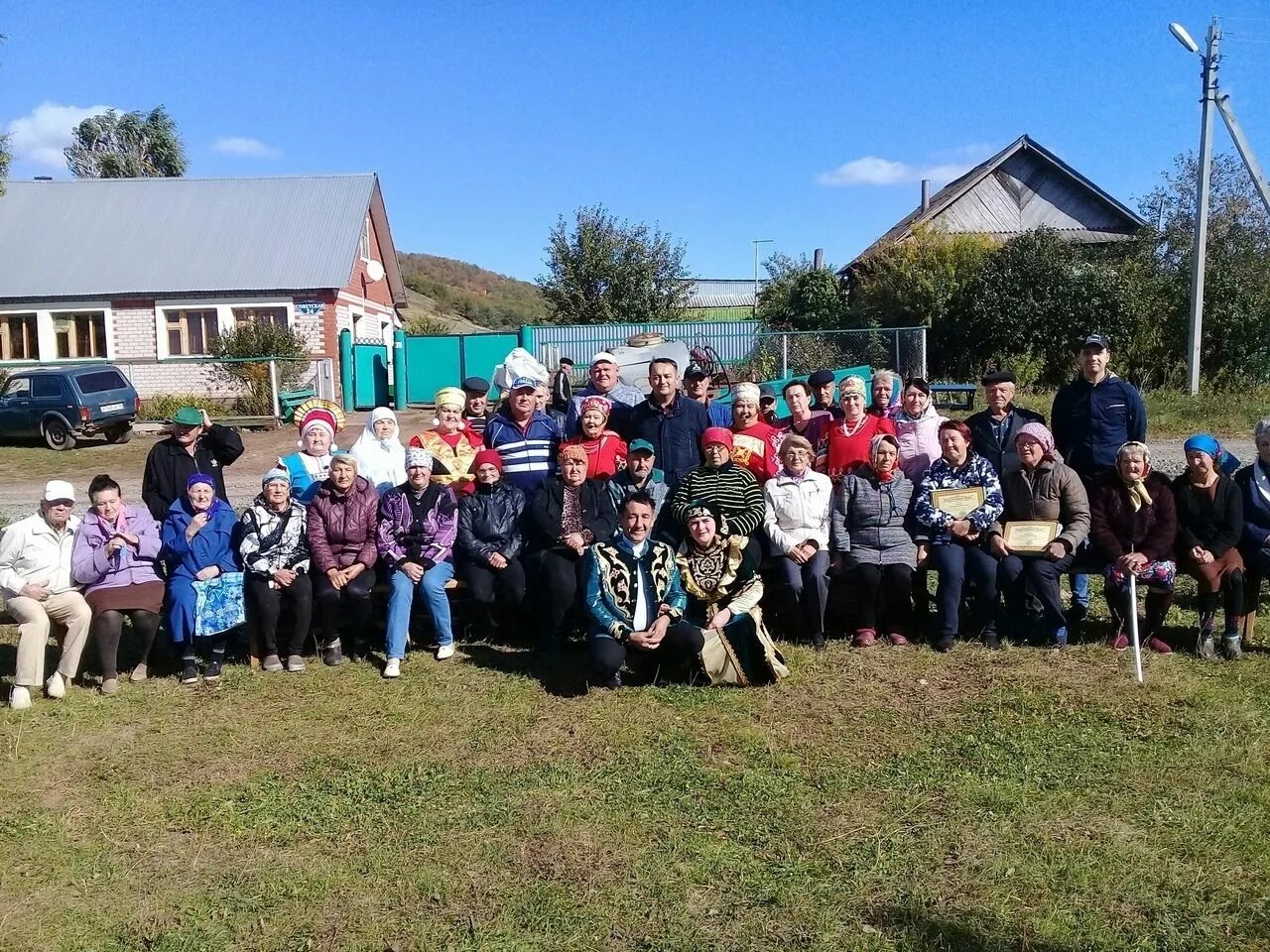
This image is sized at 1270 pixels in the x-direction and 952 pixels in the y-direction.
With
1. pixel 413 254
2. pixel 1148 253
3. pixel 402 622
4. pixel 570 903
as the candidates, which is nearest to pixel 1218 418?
pixel 1148 253

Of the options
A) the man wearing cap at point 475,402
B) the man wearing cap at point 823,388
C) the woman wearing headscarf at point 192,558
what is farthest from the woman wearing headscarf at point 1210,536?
the woman wearing headscarf at point 192,558

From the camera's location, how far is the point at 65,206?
1030 inches

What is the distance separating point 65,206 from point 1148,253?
2729 cm

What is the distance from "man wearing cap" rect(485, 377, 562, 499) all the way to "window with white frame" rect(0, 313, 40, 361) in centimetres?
2288

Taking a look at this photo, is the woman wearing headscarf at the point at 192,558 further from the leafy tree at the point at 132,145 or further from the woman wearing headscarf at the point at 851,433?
the leafy tree at the point at 132,145

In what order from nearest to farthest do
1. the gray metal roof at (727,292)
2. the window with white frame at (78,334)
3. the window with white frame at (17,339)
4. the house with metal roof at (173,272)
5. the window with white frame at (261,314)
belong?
1. the house with metal roof at (173,272)
2. the window with white frame at (261,314)
3. the window with white frame at (78,334)
4. the window with white frame at (17,339)
5. the gray metal roof at (727,292)

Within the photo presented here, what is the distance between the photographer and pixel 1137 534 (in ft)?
18.6

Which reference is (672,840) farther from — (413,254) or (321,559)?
(413,254)

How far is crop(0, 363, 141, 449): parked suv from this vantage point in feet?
57.3

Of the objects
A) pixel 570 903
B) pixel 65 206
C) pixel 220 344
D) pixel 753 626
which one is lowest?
pixel 570 903

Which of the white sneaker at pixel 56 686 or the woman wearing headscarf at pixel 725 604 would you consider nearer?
the woman wearing headscarf at pixel 725 604

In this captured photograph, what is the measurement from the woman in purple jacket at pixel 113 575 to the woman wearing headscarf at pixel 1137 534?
5549 mm

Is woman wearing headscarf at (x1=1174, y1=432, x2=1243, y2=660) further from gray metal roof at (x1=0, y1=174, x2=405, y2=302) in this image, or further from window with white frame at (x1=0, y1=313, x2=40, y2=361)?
window with white frame at (x1=0, y1=313, x2=40, y2=361)

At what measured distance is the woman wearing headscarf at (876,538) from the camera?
5.83m
